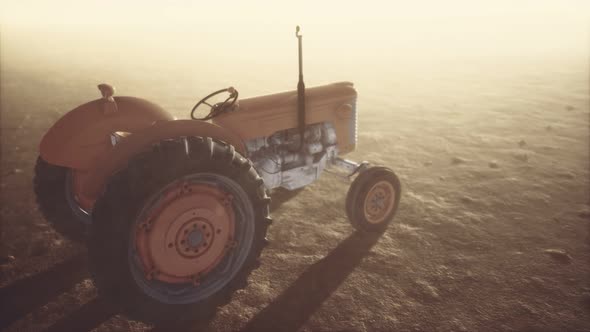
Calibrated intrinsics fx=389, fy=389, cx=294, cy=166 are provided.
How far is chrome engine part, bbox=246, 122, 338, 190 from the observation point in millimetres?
3682

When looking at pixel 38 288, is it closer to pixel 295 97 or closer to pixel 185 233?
pixel 185 233

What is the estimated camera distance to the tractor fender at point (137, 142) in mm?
2502

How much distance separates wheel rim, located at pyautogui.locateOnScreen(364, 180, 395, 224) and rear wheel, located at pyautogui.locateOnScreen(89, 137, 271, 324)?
144 centimetres

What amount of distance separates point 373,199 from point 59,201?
2835 mm

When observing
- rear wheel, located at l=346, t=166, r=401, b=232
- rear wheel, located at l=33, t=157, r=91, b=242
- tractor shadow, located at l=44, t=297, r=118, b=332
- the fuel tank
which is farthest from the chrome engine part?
tractor shadow, located at l=44, t=297, r=118, b=332

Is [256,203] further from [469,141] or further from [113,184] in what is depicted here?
[469,141]

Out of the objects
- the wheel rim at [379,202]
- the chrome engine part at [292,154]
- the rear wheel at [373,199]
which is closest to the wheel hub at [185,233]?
the chrome engine part at [292,154]

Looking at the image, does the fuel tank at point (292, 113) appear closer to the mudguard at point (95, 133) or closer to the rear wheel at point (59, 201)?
the mudguard at point (95, 133)

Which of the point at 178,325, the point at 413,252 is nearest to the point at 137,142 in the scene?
the point at 178,325

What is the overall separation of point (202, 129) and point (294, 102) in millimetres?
1156

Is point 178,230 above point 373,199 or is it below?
above

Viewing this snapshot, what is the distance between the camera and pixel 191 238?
2611 mm

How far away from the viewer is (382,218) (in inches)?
157

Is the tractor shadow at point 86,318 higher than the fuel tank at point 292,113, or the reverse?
the fuel tank at point 292,113
